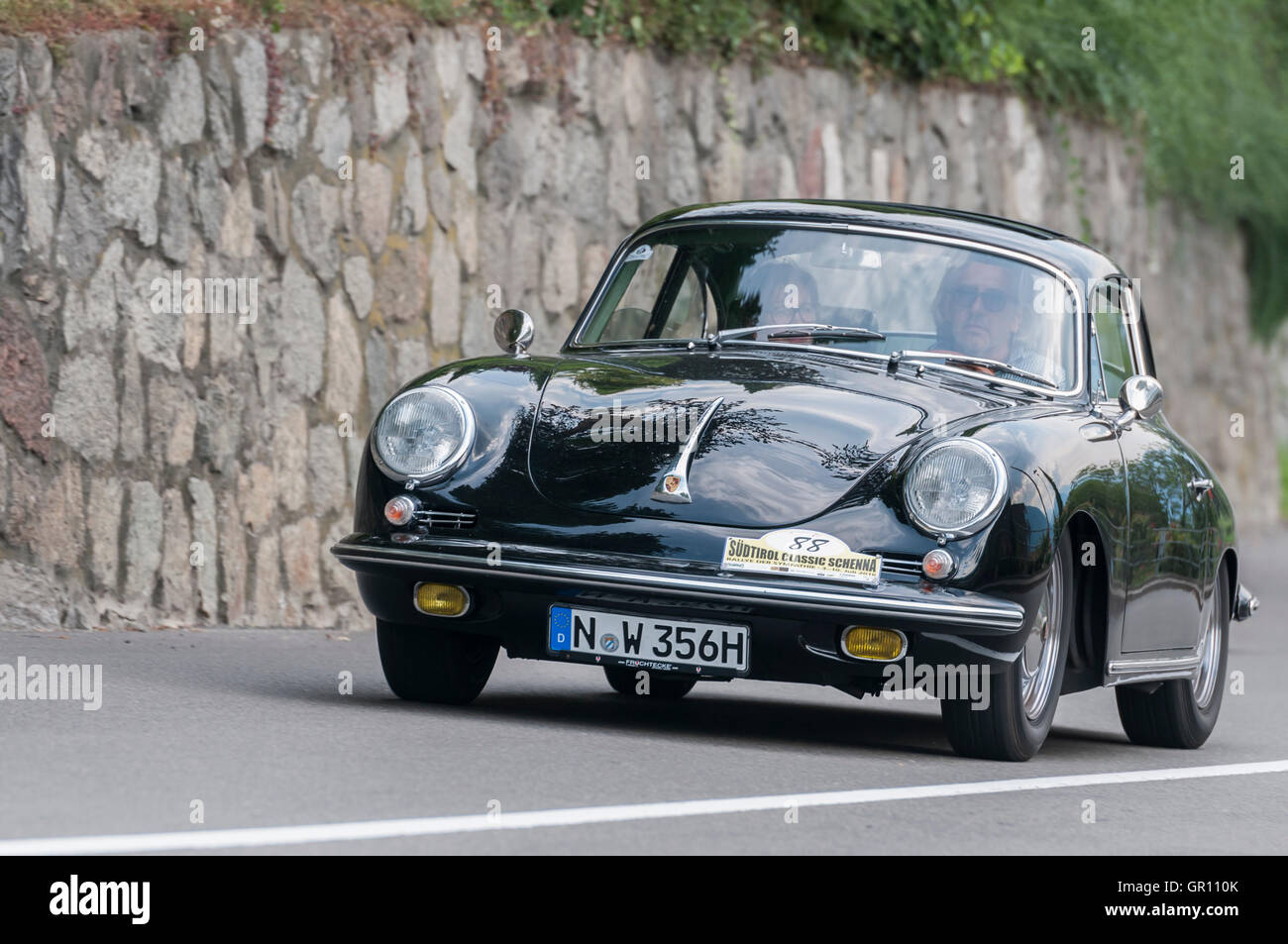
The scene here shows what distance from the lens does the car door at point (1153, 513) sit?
24.7 ft

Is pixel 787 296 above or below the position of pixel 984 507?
above

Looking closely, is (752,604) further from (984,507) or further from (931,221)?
(931,221)

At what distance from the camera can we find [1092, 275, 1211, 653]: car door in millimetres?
7520

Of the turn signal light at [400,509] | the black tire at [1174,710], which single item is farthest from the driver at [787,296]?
the black tire at [1174,710]

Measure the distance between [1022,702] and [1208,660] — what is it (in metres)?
2.04

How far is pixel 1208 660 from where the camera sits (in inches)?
339

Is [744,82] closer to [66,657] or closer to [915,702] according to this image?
[915,702]

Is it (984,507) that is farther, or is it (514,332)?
(514,332)

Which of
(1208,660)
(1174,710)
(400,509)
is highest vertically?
(400,509)

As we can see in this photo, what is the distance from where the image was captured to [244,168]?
33.5 feet

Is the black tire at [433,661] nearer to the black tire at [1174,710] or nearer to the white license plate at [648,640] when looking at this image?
the white license plate at [648,640]

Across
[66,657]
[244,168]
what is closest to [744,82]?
[244,168]

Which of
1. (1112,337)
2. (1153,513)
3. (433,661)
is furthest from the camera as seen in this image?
(1112,337)

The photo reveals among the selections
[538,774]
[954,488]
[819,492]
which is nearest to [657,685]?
[819,492]
